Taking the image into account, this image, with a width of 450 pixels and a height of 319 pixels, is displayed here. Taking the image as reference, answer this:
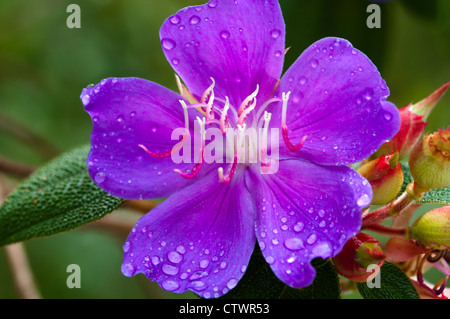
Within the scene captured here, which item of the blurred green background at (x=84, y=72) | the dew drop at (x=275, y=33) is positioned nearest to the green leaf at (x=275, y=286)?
the dew drop at (x=275, y=33)

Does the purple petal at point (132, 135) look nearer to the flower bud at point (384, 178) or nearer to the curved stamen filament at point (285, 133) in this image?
the curved stamen filament at point (285, 133)

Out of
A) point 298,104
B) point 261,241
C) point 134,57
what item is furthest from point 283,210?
point 134,57

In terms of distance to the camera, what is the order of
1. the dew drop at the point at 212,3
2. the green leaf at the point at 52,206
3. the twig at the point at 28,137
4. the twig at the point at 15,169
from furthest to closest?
1. the twig at the point at 28,137
2. the twig at the point at 15,169
3. the green leaf at the point at 52,206
4. the dew drop at the point at 212,3

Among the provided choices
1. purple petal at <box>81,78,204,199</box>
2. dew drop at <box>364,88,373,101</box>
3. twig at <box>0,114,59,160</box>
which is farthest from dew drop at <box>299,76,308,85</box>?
twig at <box>0,114,59,160</box>

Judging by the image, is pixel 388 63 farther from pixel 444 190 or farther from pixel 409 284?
pixel 409 284

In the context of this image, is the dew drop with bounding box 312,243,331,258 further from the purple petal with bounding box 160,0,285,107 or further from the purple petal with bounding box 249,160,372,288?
the purple petal with bounding box 160,0,285,107
